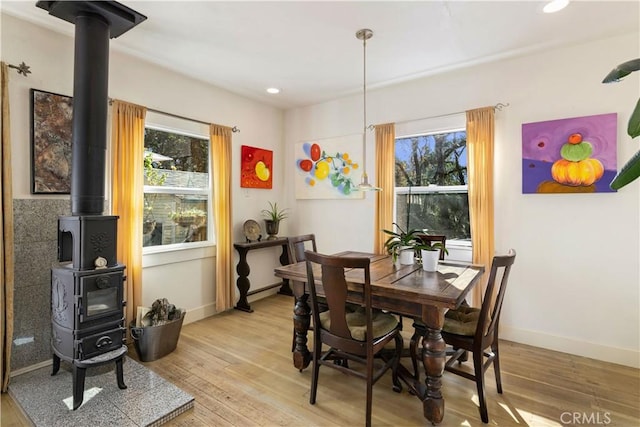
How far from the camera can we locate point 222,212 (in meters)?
3.71

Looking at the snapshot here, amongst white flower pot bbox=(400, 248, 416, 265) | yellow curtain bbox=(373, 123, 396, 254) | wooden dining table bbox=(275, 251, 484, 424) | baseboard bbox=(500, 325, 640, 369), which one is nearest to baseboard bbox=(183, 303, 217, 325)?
wooden dining table bbox=(275, 251, 484, 424)

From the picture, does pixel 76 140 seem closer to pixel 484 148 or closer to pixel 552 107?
pixel 484 148

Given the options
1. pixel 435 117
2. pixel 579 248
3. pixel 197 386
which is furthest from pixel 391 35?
pixel 197 386

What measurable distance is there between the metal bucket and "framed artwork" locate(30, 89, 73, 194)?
1304mm

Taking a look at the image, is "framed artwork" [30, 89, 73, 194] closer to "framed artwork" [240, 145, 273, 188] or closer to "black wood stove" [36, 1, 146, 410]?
"black wood stove" [36, 1, 146, 410]

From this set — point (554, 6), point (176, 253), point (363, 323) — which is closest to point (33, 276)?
Result: point (176, 253)

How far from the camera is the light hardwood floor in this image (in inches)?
76.1

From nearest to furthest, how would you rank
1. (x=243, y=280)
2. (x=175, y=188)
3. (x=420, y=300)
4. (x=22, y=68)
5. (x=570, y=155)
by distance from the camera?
(x=420, y=300) → (x=22, y=68) → (x=570, y=155) → (x=175, y=188) → (x=243, y=280)

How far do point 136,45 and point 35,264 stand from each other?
2.01m

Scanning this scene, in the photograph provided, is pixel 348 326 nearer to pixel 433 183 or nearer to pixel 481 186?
pixel 481 186

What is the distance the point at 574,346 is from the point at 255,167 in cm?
390

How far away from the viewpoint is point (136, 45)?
2.82 m

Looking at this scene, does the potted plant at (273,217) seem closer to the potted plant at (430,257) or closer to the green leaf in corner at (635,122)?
the potted plant at (430,257)

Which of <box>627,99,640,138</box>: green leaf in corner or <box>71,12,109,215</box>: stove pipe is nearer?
<box>627,99,640,138</box>: green leaf in corner
